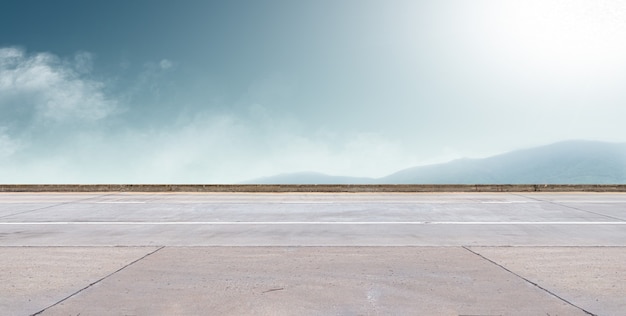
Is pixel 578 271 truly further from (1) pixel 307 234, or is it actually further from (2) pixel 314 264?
(1) pixel 307 234

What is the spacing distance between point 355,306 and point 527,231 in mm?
5871

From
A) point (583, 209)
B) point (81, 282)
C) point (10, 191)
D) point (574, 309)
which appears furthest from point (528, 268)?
point (10, 191)

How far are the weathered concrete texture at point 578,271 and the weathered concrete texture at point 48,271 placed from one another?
5.38 metres

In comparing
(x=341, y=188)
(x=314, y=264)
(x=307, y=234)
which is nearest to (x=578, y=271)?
(x=314, y=264)

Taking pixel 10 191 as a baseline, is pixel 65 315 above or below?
below

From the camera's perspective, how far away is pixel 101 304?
4109 millimetres

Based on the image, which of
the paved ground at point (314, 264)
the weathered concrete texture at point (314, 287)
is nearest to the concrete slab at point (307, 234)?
the paved ground at point (314, 264)

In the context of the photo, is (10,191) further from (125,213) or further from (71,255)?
(71,255)

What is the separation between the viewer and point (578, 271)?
209 inches

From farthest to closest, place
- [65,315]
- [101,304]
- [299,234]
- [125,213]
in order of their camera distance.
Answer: [125,213] → [299,234] → [101,304] → [65,315]

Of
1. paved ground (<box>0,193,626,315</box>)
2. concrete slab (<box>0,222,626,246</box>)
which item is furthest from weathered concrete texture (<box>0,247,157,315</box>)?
concrete slab (<box>0,222,626,246</box>)

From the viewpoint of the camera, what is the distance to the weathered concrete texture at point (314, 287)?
13.0 feet

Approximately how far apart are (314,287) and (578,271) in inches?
138

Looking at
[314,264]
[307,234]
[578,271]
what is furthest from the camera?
[307,234]
